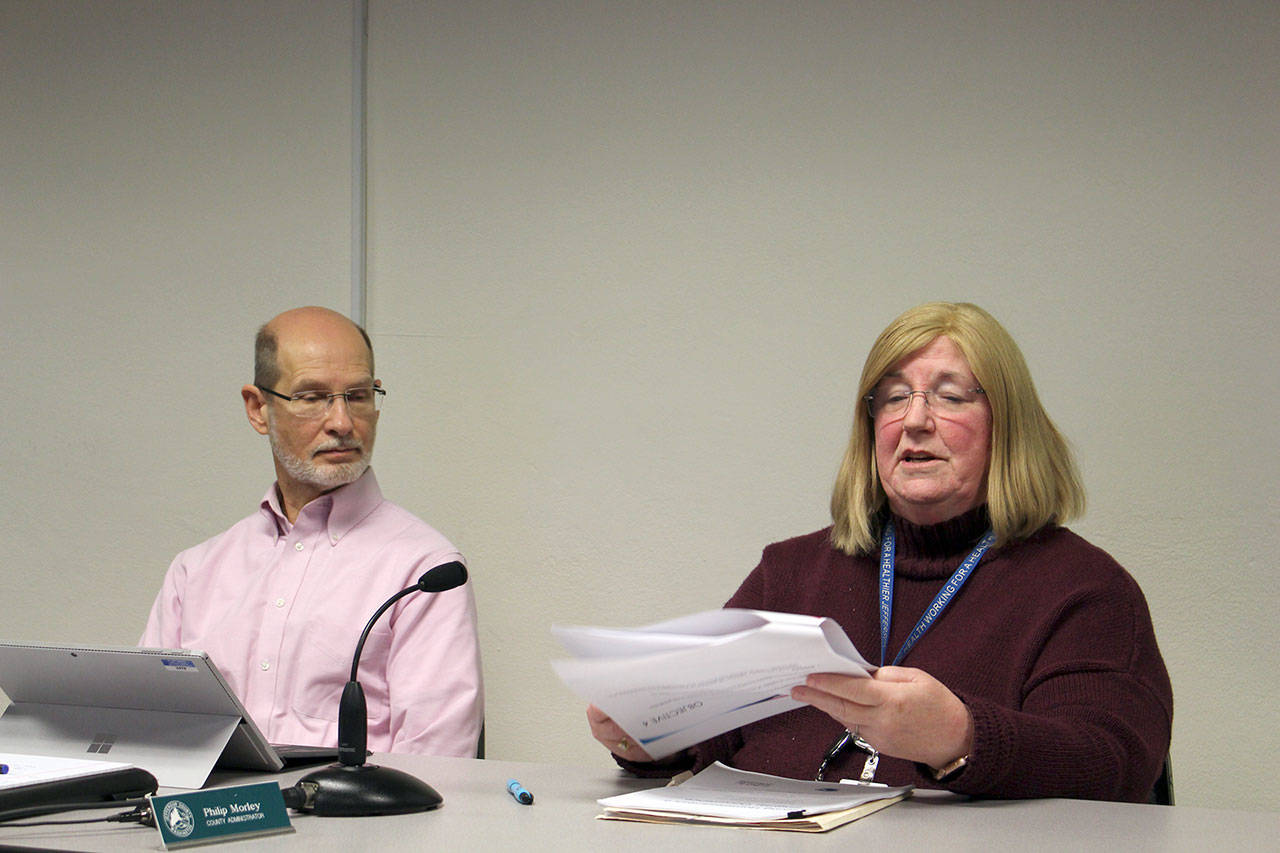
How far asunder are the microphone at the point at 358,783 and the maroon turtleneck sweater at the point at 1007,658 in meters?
0.37

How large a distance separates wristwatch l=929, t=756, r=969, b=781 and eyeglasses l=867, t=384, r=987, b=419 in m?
0.72

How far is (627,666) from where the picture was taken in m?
1.30

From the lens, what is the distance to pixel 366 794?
139cm

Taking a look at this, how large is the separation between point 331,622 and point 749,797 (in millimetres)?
1249

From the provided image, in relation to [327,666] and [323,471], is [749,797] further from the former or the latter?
[323,471]

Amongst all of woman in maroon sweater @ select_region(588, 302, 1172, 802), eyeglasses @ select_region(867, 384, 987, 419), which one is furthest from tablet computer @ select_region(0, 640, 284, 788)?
eyeglasses @ select_region(867, 384, 987, 419)

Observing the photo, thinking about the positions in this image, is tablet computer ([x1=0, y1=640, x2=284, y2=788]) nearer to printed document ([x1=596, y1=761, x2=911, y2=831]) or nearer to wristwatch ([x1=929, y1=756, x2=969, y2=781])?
printed document ([x1=596, y1=761, x2=911, y2=831])

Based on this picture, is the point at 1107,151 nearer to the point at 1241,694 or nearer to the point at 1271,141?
the point at 1271,141

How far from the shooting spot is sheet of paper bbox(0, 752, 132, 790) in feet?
4.56

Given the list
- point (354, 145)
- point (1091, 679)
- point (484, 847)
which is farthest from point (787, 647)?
point (354, 145)

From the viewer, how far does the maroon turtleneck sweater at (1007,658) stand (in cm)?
143

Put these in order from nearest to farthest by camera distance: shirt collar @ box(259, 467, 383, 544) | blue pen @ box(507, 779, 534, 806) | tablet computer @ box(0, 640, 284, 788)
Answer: blue pen @ box(507, 779, 534, 806) < tablet computer @ box(0, 640, 284, 788) < shirt collar @ box(259, 467, 383, 544)

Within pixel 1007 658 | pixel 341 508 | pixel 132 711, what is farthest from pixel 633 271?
pixel 132 711

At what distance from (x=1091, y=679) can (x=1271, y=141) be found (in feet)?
5.22
